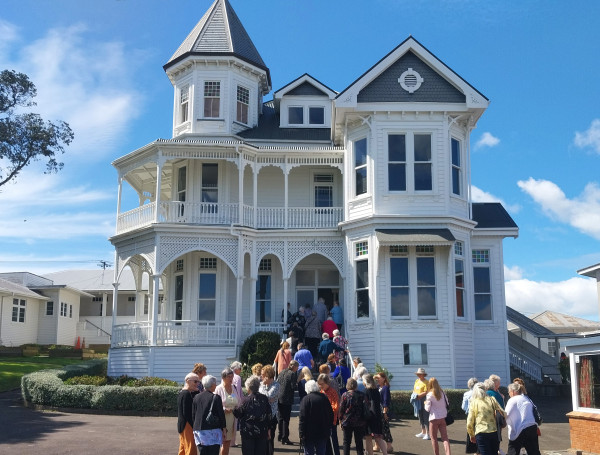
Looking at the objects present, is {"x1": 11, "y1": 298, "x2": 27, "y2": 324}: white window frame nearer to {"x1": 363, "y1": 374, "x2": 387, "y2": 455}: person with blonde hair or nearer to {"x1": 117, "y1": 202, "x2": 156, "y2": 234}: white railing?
{"x1": 117, "y1": 202, "x2": 156, "y2": 234}: white railing

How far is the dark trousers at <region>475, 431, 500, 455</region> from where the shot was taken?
34.4ft

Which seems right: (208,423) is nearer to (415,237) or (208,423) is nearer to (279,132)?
(415,237)

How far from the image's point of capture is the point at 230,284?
82.2ft

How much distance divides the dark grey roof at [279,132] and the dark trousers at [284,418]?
15.9 metres

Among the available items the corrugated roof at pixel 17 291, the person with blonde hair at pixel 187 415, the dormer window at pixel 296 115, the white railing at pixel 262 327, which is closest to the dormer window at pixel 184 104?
the dormer window at pixel 296 115

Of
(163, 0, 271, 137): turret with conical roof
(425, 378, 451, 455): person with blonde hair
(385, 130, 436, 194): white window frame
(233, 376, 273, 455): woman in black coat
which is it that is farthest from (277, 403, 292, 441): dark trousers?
(163, 0, 271, 137): turret with conical roof

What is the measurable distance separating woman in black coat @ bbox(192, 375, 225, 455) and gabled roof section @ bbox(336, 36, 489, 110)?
1463 cm

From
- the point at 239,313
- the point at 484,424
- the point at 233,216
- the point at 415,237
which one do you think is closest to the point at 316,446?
the point at 484,424

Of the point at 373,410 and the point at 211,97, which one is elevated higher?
the point at 211,97

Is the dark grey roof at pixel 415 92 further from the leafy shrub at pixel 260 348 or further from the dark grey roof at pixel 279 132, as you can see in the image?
the leafy shrub at pixel 260 348

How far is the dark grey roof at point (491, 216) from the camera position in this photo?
24047 millimetres

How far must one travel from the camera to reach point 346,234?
75.8ft

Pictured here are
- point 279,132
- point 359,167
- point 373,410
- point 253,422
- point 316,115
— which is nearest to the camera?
point 253,422

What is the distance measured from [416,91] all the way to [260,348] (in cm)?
1016
